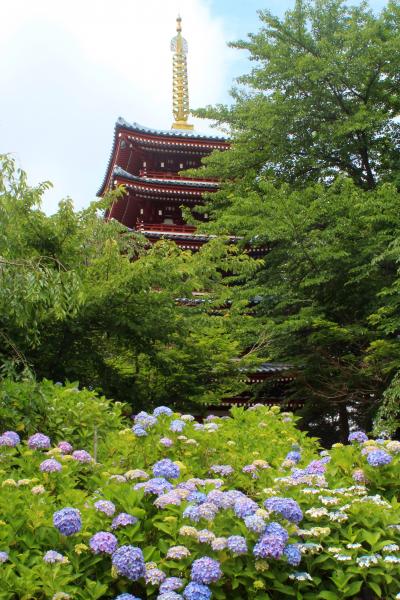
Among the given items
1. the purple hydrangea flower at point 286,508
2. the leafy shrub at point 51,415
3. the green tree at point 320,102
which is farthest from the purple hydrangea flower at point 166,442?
the green tree at point 320,102

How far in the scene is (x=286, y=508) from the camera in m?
3.12

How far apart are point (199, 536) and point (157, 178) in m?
18.0

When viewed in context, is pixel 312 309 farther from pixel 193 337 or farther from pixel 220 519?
Answer: pixel 220 519

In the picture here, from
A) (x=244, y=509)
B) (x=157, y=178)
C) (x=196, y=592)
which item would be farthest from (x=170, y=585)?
(x=157, y=178)

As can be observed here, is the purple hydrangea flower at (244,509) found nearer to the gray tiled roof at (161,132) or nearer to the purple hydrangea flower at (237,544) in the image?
the purple hydrangea flower at (237,544)

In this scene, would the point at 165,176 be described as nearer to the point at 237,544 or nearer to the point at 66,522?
the point at 66,522

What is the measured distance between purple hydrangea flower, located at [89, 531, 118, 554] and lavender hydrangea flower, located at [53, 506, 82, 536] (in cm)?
10

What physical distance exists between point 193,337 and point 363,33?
9946 mm

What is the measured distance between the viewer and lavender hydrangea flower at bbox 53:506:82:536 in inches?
117

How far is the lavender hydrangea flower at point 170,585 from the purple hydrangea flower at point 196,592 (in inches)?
1.9

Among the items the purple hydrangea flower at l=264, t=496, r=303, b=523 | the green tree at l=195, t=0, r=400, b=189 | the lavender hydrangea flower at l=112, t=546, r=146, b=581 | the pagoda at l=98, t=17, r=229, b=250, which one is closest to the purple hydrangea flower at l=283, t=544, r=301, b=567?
the purple hydrangea flower at l=264, t=496, r=303, b=523

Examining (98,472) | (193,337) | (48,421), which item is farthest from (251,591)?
(193,337)

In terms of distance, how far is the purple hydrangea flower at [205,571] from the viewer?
110 inches

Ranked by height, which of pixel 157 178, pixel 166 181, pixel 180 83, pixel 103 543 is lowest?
pixel 103 543
